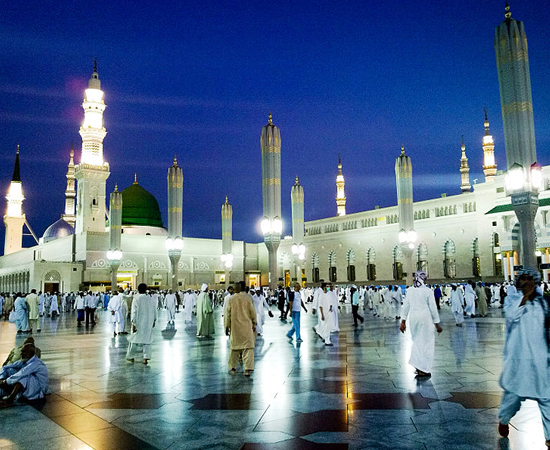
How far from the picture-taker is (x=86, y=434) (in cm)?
370

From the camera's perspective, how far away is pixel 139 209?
51219mm

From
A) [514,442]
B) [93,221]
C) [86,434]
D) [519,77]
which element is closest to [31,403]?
[86,434]

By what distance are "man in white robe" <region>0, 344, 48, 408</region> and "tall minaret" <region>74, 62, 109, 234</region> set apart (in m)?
40.7

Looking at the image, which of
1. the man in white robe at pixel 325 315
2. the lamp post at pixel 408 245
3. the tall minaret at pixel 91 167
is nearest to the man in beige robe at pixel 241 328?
the man in white robe at pixel 325 315

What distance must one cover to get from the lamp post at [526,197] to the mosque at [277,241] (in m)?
11.2

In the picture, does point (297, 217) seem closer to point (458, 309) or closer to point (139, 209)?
point (458, 309)

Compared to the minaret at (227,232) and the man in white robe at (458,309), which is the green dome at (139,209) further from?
the man in white robe at (458,309)

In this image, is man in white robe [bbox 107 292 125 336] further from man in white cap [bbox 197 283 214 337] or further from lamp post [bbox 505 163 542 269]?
lamp post [bbox 505 163 542 269]

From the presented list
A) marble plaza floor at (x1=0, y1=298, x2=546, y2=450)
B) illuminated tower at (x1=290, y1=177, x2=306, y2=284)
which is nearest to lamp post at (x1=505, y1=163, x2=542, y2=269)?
marble plaza floor at (x1=0, y1=298, x2=546, y2=450)

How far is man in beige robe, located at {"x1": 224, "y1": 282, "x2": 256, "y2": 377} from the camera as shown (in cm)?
624

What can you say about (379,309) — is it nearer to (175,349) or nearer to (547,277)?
(175,349)

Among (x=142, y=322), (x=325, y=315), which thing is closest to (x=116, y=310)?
(x=142, y=322)

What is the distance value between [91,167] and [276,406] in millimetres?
43506

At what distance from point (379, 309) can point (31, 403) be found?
50.9 ft
